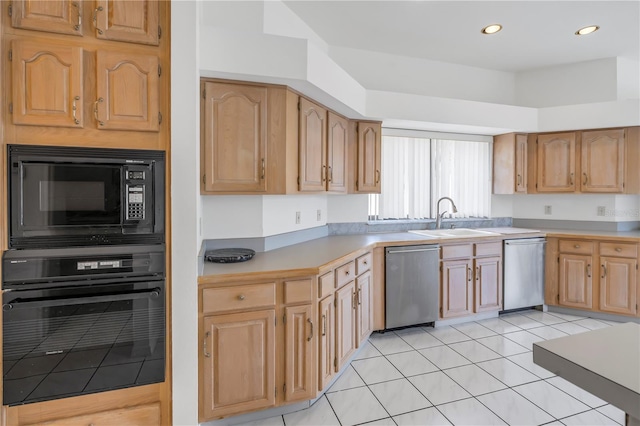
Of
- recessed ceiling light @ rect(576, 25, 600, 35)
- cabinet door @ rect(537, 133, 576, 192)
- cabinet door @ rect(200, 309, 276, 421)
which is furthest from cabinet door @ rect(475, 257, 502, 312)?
cabinet door @ rect(200, 309, 276, 421)

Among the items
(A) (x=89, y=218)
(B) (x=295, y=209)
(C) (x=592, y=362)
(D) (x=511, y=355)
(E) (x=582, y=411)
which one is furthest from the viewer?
(B) (x=295, y=209)

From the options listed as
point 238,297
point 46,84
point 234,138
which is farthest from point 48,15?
point 238,297

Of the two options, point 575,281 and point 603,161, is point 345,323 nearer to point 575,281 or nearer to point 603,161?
point 575,281

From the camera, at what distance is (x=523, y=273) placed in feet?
12.2

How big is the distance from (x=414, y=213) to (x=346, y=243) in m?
1.41

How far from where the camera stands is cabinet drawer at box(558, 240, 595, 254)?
3580mm

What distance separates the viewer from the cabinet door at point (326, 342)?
2.12 meters

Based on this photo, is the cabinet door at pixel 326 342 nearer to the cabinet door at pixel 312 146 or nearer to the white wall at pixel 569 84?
the cabinet door at pixel 312 146

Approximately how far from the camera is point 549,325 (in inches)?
136

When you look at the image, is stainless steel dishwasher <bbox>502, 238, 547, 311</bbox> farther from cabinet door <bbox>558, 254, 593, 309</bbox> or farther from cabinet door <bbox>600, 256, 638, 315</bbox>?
cabinet door <bbox>600, 256, 638, 315</bbox>

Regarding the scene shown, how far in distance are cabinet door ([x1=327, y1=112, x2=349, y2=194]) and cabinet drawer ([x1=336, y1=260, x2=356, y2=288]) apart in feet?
2.37

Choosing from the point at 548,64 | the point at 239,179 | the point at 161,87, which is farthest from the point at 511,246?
the point at 161,87

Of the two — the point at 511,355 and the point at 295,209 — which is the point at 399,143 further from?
the point at 511,355

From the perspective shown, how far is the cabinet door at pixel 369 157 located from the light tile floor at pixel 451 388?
1.50 metres
